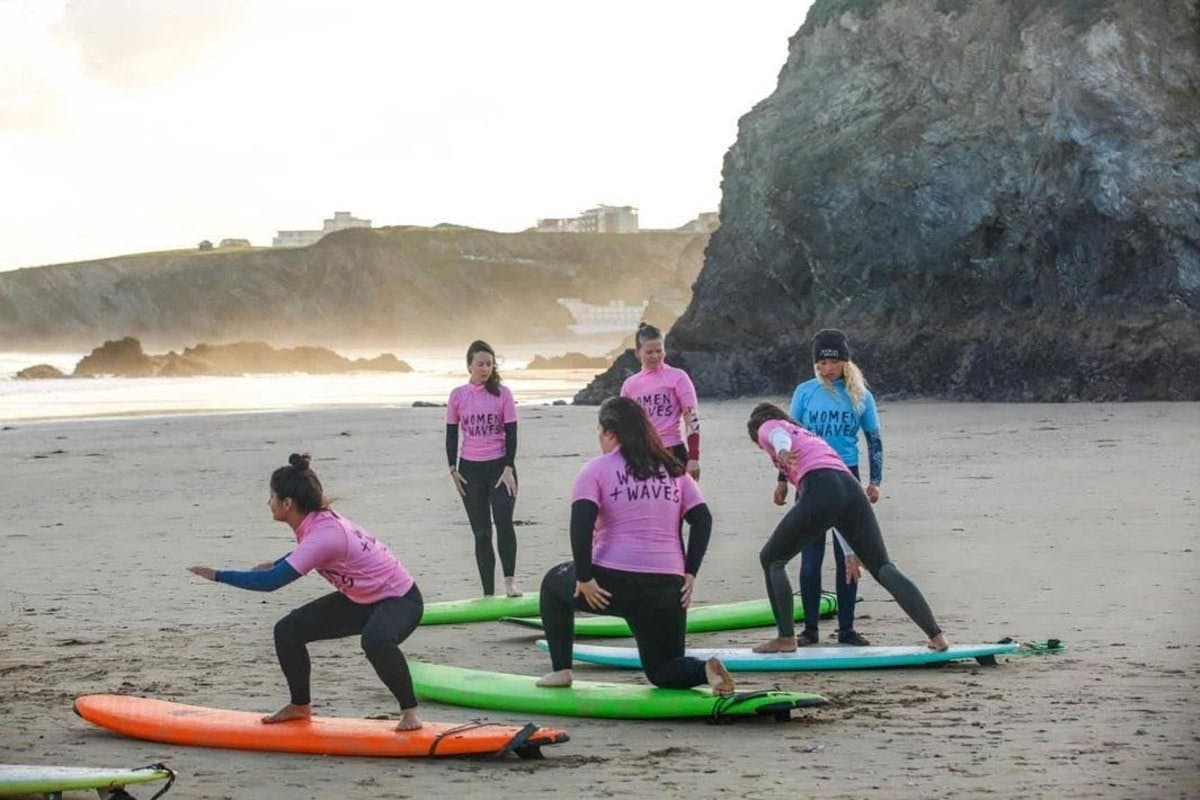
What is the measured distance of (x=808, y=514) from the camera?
8.23 m

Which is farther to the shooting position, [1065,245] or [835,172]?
[835,172]

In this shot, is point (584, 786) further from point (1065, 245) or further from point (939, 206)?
point (939, 206)

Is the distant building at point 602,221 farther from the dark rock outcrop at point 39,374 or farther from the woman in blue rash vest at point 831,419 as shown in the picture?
the woman in blue rash vest at point 831,419

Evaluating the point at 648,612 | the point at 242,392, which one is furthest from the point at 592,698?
the point at 242,392

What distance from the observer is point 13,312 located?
133375 mm

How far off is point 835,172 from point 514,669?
24.0 metres

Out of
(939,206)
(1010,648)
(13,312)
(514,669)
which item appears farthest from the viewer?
(13,312)

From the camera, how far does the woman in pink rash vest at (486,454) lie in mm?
10594

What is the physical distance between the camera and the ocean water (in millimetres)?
35062

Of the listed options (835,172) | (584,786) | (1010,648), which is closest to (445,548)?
(1010,648)

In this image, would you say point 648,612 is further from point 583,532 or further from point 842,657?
point 842,657

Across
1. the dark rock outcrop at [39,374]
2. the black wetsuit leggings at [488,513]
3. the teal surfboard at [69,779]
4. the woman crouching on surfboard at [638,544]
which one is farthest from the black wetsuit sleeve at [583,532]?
the dark rock outcrop at [39,374]

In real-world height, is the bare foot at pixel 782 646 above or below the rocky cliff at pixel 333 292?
below

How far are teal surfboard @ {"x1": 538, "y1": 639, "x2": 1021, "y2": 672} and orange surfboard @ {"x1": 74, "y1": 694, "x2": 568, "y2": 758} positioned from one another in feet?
5.14
